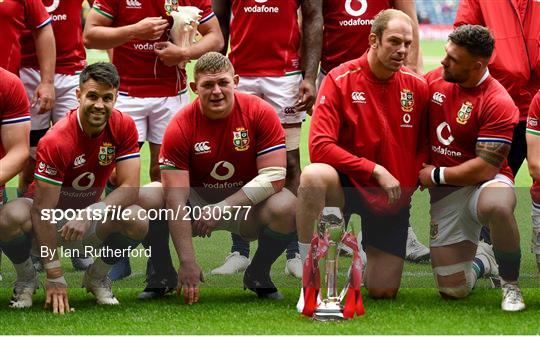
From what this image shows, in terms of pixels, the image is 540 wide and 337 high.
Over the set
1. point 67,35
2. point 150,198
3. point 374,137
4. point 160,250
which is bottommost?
point 160,250

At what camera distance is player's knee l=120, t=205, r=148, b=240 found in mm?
5801

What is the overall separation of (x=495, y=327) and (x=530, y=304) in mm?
577

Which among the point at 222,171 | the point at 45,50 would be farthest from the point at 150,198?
the point at 45,50

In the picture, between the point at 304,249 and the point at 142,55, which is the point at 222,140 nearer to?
the point at 304,249

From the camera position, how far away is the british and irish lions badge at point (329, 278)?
5.41 metres

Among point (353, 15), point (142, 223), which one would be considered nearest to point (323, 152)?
point (142, 223)

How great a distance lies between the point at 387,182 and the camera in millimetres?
5848

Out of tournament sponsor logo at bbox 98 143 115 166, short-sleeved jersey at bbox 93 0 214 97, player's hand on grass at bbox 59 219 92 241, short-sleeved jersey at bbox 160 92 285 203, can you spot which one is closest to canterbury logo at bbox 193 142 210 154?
short-sleeved jersey at bbox 160 92 285 203

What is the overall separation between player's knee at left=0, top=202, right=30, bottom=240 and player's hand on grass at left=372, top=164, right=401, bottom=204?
1.85 m

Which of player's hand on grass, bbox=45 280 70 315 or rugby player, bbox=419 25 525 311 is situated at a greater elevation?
rugby player, bbox=419 25 525 311

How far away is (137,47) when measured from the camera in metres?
7.18

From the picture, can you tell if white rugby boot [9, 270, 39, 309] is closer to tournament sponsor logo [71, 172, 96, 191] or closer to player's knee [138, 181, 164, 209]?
tournament sponsor logo [71, 172, 96, 191]

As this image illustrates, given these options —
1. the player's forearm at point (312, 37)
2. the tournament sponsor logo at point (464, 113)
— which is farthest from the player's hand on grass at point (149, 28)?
the tournament sponsor logo at point (464, 113)

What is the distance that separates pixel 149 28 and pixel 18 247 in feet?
5.95
